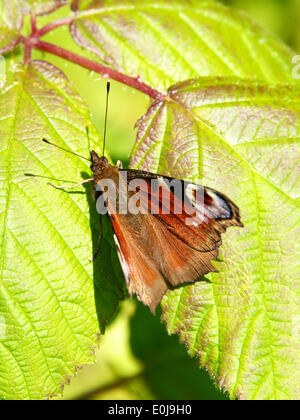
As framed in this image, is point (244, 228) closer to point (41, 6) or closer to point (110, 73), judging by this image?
point (110, 73)

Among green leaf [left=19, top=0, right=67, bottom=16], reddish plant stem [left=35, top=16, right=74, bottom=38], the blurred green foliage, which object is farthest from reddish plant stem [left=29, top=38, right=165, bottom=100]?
the blurred green foliage

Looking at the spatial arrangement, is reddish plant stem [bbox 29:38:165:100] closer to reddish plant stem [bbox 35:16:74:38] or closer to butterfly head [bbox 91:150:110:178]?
reddish plant stem [bbox 35:16:74:38]

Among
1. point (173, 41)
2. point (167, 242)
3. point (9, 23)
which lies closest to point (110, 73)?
point (173, 41)

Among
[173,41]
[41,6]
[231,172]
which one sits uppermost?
[41,6]

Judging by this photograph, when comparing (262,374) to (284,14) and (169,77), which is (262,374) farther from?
(284,14)

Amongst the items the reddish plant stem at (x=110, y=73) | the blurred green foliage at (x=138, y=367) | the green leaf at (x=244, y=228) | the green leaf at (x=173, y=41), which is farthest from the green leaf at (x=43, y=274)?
the blurred green foliage at (x=138, y=367)

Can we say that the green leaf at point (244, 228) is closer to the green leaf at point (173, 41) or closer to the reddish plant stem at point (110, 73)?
the reddish plant stem at point (110, 73)

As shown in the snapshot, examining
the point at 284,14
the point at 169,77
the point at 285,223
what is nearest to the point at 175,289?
the point at 285,223
